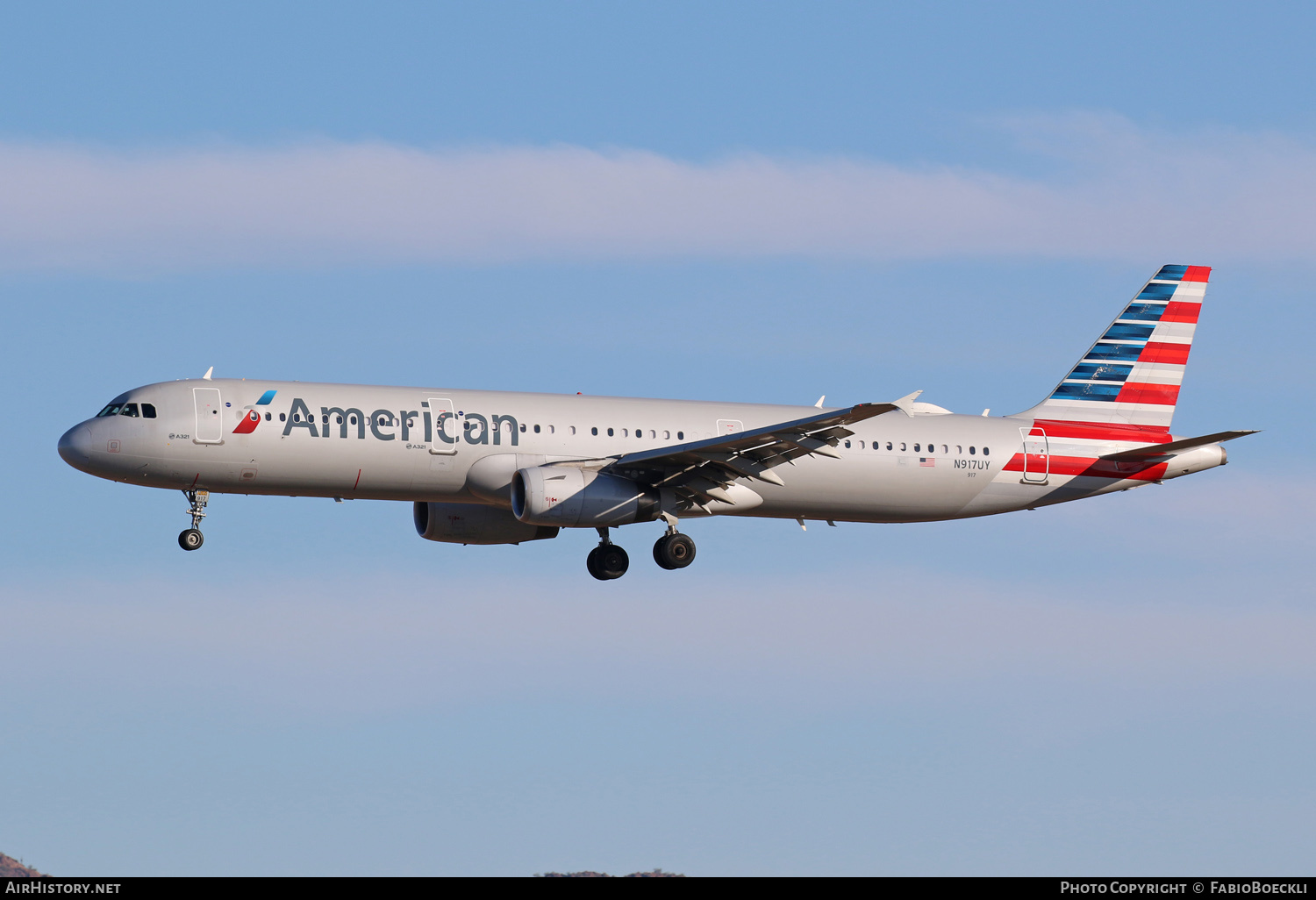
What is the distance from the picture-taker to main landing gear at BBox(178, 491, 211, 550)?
148ft

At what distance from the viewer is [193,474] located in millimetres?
44156

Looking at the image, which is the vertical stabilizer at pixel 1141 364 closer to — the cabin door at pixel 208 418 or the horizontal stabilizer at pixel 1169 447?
the horizontal stabilizer at pixel 1169 447

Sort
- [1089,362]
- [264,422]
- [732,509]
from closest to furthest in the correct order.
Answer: [264,422] < [732,509] < [1089,362]

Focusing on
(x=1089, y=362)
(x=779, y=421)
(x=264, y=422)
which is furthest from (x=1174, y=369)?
(x=264, y=422)

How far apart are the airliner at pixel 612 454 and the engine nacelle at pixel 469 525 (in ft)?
0.18

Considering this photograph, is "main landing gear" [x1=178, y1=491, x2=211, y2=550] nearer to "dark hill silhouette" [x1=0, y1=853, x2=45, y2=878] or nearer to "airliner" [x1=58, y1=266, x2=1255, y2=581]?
"airliner" [x1=58, y1=266, x2=1255, y2=581]

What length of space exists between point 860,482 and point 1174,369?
12.3 meters

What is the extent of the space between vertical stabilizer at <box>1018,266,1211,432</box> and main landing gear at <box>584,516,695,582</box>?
11.8m

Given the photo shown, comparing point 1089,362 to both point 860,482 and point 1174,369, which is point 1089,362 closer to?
point 1174,369

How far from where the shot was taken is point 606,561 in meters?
48.3

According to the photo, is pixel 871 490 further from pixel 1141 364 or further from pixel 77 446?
pixel 77 446

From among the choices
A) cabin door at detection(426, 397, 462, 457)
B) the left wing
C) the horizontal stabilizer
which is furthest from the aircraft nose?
the horizontal stabilizer

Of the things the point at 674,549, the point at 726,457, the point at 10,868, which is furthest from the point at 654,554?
the point at 10,868
